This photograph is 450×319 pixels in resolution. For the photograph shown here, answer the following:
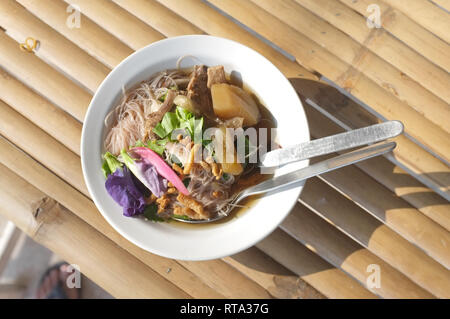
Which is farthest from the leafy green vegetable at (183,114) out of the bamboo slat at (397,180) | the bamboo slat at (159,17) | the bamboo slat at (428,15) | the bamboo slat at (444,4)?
the bamboo slat at (444,4)

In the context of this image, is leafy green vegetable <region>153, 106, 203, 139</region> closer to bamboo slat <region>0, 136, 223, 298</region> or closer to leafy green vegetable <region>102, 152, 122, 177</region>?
leafy green vegetable <region>102, 152, 122, 177</region>

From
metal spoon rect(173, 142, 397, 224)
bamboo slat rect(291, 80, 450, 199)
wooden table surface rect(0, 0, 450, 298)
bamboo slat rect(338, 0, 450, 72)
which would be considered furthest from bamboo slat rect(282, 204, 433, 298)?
bamboo slat rect(338, 0, 450, 72)

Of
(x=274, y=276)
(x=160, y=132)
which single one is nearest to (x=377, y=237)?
(x=274, y=276)

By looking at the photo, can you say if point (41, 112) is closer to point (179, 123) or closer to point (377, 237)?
point (179, 123)

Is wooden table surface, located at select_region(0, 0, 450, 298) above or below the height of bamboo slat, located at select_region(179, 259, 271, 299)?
above
